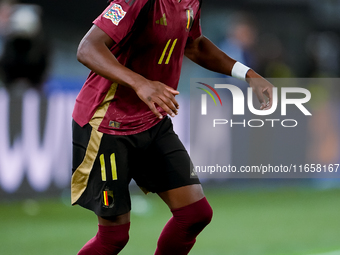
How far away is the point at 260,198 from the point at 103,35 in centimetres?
392

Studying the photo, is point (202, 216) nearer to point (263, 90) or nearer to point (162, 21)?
point (263, 90)

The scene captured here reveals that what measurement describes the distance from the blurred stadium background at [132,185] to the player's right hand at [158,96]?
6.52 ft

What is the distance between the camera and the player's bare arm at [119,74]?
2.27m

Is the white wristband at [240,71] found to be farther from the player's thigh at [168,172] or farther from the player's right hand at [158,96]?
the player's right hand at [158,96]

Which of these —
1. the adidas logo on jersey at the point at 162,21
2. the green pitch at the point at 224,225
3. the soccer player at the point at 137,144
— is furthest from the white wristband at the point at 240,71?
the green pitch at the point at 224,225

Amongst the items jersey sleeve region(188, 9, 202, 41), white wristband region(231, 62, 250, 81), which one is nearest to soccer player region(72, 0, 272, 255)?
jersey sleeve region(188, 9, 202, 41)

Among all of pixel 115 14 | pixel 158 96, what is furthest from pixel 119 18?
pixel 158 96

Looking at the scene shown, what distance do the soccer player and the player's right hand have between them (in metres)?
0.33

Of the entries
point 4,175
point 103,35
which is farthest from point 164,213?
point 103,35

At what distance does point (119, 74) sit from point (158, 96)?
217 mm

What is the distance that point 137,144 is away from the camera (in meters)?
2.86

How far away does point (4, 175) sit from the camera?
5.26 metres

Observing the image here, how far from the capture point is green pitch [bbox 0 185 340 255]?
4.12 metres

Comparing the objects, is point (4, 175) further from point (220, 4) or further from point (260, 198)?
point (220, 4)
